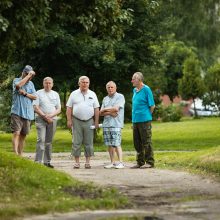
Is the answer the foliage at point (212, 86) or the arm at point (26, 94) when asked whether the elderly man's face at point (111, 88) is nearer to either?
the arm at point (26, 94)

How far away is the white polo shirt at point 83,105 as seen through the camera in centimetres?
1591

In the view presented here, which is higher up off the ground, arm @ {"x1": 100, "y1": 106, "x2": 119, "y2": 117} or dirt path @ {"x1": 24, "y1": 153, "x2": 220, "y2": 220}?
arm @ {"x1": 100, "y1": 106, "x2": 119, "y2": 117}

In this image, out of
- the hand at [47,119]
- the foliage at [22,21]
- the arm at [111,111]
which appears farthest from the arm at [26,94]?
the foliage at [22,21]

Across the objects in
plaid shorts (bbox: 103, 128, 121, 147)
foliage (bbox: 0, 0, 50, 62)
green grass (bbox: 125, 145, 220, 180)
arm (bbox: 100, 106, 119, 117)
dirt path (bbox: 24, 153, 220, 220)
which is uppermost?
foliage (bbox: 0, 0, 50, 62)

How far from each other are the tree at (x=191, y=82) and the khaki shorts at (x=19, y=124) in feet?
145

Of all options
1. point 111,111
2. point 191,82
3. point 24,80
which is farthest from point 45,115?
point 191,82

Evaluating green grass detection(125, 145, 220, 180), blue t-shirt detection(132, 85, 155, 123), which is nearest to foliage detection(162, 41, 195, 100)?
green grass detection(125, 145, 220, 180)

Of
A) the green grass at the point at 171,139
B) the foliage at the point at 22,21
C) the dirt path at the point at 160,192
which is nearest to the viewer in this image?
the dirt path at the point at 160,192

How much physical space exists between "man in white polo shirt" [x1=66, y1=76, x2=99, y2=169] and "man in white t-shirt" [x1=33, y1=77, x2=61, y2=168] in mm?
439

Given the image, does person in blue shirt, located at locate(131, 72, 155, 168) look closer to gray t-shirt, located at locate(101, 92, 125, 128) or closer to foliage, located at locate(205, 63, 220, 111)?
gray t-shirt, located at locate(101, 92, 125, 128)

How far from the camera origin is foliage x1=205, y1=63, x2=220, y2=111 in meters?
55.2

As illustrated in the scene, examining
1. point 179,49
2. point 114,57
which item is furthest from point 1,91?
point 179,49

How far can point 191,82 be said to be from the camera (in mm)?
59594

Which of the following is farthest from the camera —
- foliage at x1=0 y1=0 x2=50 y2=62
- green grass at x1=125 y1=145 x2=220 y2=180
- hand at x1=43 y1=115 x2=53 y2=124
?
hand at x1=43 y1=115 x2=53 y2=124
